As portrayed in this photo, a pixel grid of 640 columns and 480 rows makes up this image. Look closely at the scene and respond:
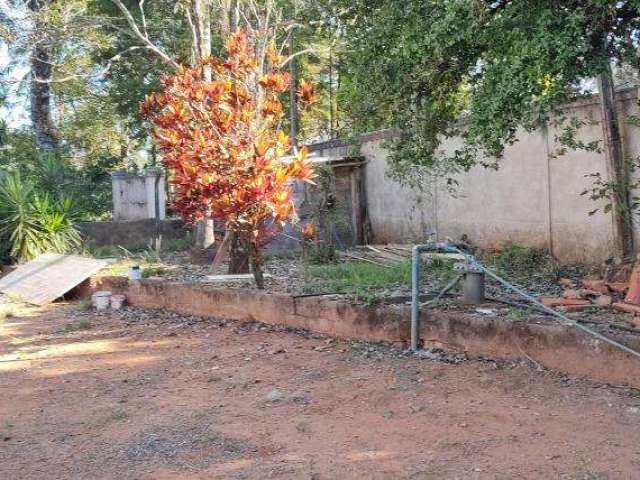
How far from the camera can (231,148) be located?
6551 mm

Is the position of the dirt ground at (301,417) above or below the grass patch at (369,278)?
below

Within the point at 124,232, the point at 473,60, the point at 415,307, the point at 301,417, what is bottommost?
the point at 301,417

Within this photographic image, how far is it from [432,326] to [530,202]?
16.0 ft

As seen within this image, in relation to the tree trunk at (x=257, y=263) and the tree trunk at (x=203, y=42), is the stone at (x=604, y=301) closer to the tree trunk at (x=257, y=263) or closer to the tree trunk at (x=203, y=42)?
the tree trunk at (x=257, y=263)

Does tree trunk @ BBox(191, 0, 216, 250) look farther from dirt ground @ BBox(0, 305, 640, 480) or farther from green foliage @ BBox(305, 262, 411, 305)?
dirt ground @ BBox(0, 305, 640, 480)

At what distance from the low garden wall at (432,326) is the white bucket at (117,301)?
0.57m

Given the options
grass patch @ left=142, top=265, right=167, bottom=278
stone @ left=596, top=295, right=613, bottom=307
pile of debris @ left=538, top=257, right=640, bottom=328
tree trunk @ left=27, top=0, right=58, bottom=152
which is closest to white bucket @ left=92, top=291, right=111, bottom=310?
grass patch @ left=142, top=265, right=167, bottom=278

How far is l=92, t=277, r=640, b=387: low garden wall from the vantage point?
4.66 meters

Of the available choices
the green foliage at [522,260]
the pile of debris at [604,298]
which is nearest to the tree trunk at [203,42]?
the green foliage at [522,260]

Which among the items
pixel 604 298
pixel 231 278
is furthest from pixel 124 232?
pixel 604 298

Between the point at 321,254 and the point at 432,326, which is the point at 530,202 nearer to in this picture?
the point at 321,254

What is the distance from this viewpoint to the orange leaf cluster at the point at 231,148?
652 centimetres

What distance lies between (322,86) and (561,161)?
11607mm

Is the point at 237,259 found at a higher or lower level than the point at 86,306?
higher
